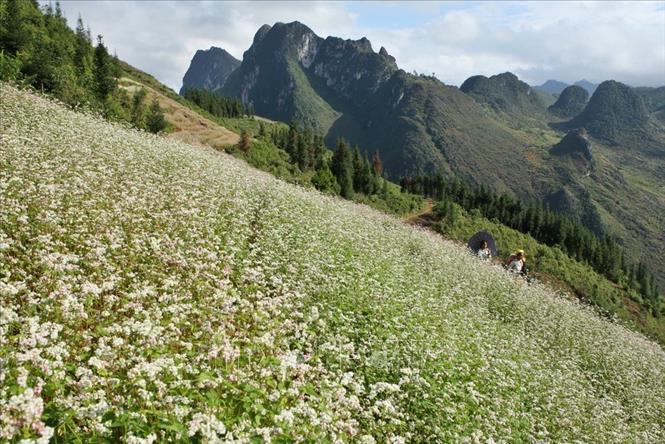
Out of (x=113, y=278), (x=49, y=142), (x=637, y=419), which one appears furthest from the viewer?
(x=49, y=142)

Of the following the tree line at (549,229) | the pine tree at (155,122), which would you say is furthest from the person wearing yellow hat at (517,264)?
the tree line at (549,229)

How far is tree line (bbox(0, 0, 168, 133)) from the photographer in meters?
27.1

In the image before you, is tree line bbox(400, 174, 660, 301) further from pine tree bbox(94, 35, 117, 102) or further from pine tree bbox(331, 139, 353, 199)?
pine tree bbox(94, 35, 117, 102)

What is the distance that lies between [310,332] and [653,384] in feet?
41.1

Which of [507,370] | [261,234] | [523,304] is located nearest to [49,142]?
[261,234]

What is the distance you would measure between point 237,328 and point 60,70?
31913mm

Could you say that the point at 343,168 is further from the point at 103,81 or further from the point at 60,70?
the point at 60,70

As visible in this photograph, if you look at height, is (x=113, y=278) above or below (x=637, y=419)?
above

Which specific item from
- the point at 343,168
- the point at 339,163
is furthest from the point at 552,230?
the point at 339,163

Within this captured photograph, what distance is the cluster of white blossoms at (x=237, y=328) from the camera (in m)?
4.28

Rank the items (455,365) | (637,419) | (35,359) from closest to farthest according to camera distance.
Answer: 1. (35,359)
2. (455,365)
3. (637,419)

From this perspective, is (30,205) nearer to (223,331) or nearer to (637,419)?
(223,331)

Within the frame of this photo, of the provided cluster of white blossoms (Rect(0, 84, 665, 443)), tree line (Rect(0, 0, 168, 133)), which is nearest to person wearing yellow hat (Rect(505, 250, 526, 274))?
cluster of white blossoms (Rect(0, 84, 665, 443))

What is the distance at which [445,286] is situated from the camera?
557 inches
